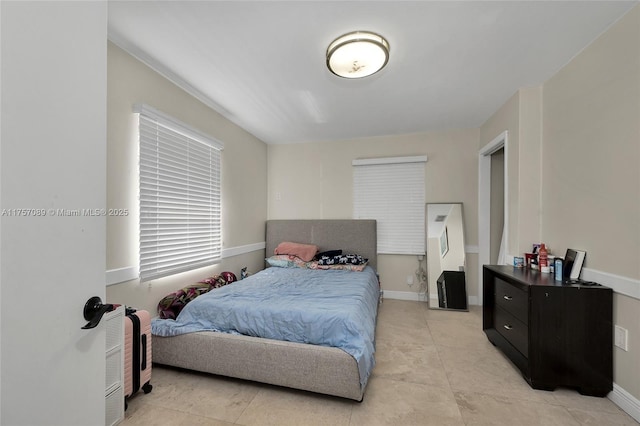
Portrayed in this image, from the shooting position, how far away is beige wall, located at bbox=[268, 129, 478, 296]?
374 centimetres

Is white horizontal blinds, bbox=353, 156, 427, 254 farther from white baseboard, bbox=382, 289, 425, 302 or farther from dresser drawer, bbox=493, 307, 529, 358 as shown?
dresser drawer, bbox=493, 307, 529, 358

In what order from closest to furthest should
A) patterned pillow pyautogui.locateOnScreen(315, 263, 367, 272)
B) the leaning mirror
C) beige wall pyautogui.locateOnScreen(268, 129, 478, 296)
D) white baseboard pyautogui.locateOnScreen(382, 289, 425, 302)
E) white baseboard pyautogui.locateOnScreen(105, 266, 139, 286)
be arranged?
white baseboard pyautogui.locateOnScreen(105, 266, 139, 286)
patterned pillow pyautogui.locateOnScreen(315, 263, 367, 272)
the leaning mirror
beige wall pyautogui.locateOnScreen(268, 129, 478, 296)
white baseboard pyautogui.locateOnScreen(382, 289, 425, 302)

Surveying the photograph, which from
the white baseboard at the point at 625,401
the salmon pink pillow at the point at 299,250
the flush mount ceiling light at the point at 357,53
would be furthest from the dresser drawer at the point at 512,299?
the salmon pink pillow at the point at 299,250

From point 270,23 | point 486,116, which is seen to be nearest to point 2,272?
point 270,23

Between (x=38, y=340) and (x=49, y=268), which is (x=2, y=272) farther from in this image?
(x=38, y=340)

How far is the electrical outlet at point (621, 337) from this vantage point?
1680mm

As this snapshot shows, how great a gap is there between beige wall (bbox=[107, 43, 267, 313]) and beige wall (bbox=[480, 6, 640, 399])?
3305 mm

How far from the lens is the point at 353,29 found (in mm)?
1785

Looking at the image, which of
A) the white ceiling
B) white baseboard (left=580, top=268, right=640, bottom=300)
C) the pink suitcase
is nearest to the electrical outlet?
white baseboard (left=580, top=268, right=640, bottom=300)

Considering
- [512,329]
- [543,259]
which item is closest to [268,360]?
[512,329]

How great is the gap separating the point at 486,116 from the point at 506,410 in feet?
10.3

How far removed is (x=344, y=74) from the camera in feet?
→ 7.00

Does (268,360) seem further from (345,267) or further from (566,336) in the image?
(566,336)

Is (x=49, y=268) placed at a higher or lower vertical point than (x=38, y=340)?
higher
